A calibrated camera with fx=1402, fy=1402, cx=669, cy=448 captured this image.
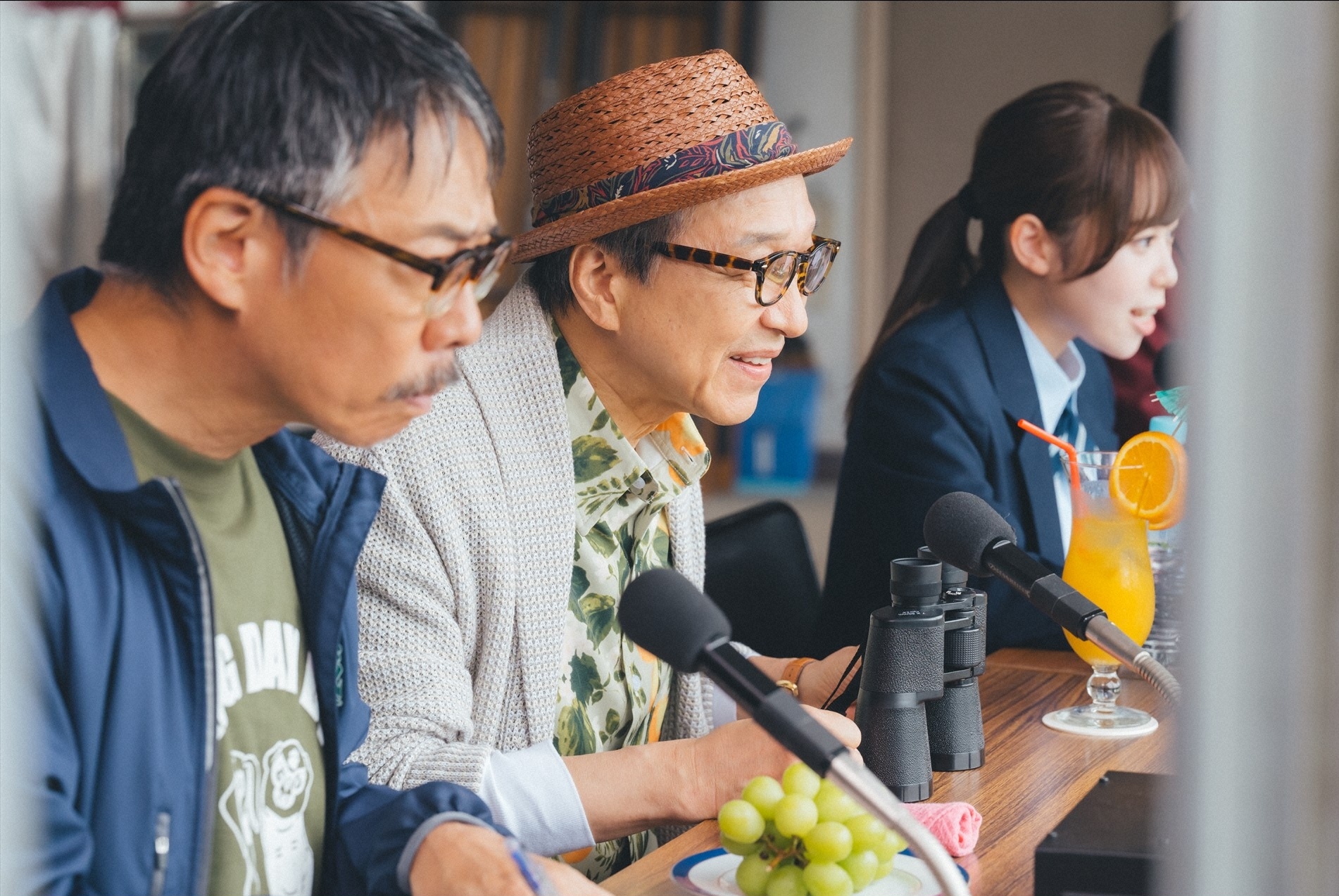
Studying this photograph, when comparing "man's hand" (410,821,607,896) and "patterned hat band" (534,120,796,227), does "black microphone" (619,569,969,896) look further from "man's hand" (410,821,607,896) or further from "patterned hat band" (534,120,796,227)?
"patterned hat band" (534,120,796,227)

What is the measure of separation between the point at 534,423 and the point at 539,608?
20 centimetres

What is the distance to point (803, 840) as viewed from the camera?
1.02 meters

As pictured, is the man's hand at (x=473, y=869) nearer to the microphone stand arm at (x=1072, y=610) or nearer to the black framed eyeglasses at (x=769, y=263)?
the microphone stand arm at (x=1072, y=610)

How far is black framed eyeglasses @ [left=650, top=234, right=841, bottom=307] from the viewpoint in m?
1.55

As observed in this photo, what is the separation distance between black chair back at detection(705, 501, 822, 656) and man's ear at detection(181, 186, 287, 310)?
3.68 ft

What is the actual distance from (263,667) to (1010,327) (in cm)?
157

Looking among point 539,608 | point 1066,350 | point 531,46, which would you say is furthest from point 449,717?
point 531,46

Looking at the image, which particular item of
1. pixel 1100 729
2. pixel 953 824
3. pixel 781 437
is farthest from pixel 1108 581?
pixel 781 437

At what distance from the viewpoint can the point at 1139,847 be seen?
0.91 meters

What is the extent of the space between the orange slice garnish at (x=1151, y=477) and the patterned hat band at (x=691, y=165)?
575mm

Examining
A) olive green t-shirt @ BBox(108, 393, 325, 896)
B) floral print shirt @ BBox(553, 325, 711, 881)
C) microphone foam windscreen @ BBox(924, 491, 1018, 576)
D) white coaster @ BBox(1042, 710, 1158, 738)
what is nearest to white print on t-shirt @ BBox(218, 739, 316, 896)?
olive green t-shirt @ BBox(108, 393, 325, 896)

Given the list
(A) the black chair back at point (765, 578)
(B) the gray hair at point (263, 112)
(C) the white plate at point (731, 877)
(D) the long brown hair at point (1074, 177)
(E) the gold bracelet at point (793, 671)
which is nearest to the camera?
(B) the gray hair at point (263, 112)

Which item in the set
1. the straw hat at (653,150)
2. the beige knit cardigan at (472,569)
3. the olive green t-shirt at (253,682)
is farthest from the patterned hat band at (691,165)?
the olive green t-shirt at (253,682)

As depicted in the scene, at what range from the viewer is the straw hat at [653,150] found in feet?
4.98
